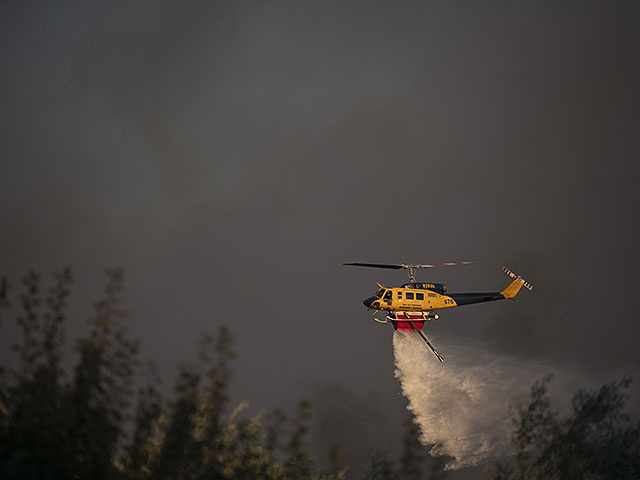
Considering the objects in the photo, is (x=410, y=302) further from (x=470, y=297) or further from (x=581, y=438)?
(x=581, y=438)

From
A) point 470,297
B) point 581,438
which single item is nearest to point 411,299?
point 470,297

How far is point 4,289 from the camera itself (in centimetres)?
2364

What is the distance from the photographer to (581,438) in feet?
159

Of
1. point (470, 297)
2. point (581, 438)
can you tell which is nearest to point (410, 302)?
point (470, 297)

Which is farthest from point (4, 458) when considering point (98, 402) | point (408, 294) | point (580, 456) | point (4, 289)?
point (408, 294)

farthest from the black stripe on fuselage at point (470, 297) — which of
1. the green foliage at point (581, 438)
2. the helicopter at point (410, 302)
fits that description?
the green foliage at point (581, 438)

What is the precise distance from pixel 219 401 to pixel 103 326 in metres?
7.94

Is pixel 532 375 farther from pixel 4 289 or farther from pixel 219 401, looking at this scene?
pixel 4 289

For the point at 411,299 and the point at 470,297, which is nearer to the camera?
the point at 411,299

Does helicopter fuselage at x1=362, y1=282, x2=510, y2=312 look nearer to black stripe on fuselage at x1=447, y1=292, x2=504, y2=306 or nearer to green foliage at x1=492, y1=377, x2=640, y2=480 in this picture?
black stripe on fuselage at x1=447, y1=292, x2=504, y2=306

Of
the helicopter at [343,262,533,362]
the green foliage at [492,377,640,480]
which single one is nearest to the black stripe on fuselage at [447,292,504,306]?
the helicopter at [343,262,533,362]

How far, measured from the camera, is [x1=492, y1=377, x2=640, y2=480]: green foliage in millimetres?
47250

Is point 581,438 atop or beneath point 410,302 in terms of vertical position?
beneath

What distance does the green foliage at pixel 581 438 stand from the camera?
47250 mm
